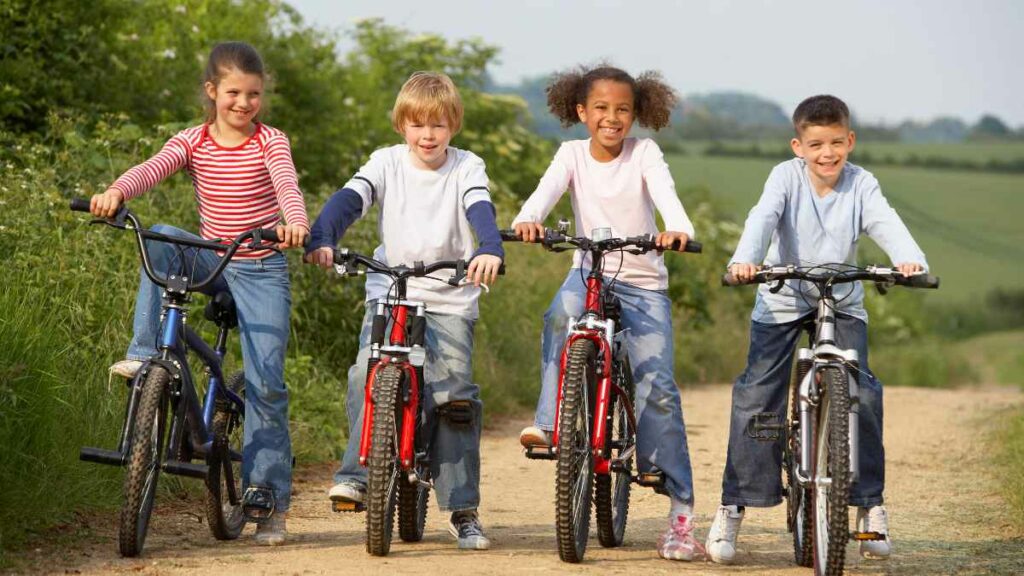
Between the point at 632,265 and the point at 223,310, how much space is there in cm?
178

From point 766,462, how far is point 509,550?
46.8 inches

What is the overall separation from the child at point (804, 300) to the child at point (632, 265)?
266 millimetres

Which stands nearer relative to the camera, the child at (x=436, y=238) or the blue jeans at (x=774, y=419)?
the child at (x=436, y=238)

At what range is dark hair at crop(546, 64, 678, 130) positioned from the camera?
707cm

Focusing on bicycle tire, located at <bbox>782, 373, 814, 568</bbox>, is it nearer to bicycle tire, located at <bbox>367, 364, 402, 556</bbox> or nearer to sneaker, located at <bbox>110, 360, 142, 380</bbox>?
bicycle tire, located at <bbox>367, 364, 402, 556</bbox>

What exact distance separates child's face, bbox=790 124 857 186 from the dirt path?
1708mm

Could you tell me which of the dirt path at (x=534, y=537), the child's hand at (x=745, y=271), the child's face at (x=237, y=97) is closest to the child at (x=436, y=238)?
the dirt path at (x=534, y=537)

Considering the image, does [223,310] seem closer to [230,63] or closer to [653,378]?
[230,63]

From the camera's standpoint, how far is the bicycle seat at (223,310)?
6656 mm

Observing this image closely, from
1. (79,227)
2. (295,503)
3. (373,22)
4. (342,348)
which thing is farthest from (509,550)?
(373,22)

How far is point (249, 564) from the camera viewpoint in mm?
6211

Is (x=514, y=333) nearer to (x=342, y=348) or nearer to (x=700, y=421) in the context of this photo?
(x=700, y=421)

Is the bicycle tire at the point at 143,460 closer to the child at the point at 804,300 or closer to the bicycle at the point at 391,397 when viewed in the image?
the bicycle at the point at 391,397

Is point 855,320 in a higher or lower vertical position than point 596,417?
higher
